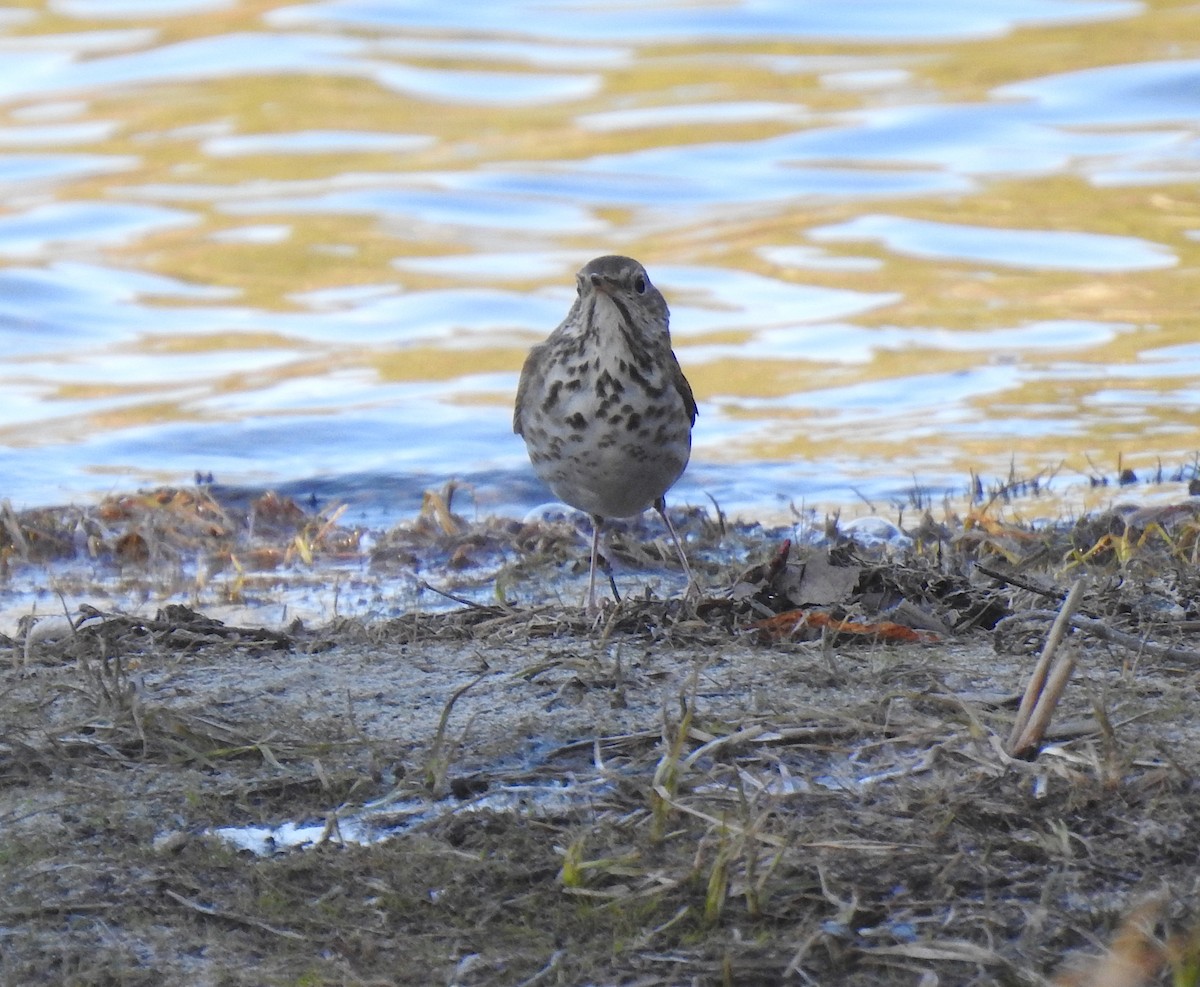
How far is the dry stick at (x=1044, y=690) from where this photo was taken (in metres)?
3.46

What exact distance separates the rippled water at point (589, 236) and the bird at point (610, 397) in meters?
3.23

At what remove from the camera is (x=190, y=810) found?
380 cm

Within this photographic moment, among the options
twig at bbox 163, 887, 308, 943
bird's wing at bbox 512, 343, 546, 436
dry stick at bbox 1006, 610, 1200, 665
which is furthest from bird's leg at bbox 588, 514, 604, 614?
twig at bbox 163, 887, 308, 943

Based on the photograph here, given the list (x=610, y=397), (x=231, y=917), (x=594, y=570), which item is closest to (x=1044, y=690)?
(x=231, y=917)

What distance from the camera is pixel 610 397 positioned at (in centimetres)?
587

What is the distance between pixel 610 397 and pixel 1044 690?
8.07 feet

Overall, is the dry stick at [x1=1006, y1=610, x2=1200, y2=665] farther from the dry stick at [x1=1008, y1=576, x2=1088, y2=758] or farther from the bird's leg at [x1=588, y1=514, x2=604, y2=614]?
the bird's leg at [x1=588, y1=514, x2=604, y2=614]

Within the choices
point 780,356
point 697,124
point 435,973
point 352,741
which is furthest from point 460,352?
point 435,973

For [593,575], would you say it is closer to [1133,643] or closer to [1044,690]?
[1133,643]

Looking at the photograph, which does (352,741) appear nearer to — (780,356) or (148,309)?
(780,356)

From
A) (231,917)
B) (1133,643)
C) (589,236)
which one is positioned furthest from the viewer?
(589,236)

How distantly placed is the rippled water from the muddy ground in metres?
4.41

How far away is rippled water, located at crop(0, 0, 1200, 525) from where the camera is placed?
1090cm

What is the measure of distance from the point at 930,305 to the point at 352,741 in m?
10.2
